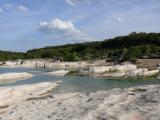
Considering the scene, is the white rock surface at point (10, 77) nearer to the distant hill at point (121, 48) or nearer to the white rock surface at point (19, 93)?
the white rock surface at point (19, 93)

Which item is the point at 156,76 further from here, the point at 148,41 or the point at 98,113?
the point at 148,41

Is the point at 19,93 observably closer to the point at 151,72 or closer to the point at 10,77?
the point at 10,77

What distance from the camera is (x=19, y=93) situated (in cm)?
4422

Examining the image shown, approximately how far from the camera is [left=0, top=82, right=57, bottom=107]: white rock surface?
130 ft

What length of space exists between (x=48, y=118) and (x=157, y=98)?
5835 millimetres

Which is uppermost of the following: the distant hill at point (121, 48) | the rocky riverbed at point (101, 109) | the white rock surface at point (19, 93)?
the distant hill at point (121, 48)

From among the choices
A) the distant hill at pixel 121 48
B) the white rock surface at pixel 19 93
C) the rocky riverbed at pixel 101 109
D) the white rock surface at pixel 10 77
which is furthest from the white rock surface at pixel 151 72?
the distant hill at pixel 121 48

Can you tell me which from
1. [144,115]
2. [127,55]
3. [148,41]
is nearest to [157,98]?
[144,115]

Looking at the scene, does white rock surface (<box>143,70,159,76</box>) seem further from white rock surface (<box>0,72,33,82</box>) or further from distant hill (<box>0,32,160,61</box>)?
distant hill (<box>0,32,160,61</box>)

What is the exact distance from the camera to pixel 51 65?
13462cm

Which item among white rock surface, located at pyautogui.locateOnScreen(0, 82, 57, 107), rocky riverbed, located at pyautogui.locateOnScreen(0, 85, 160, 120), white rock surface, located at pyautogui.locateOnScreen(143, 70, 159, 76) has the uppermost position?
rocky riverbed, located at pyautogui.locateOnScreen(0, 85, 160, 120)

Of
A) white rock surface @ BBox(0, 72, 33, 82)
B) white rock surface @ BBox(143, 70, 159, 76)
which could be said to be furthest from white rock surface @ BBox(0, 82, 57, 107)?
white rock surface @ BBox(143, 70, 159, 76)

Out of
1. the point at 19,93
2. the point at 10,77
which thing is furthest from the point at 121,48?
the point at 19,93

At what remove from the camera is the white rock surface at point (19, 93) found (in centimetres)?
3959
